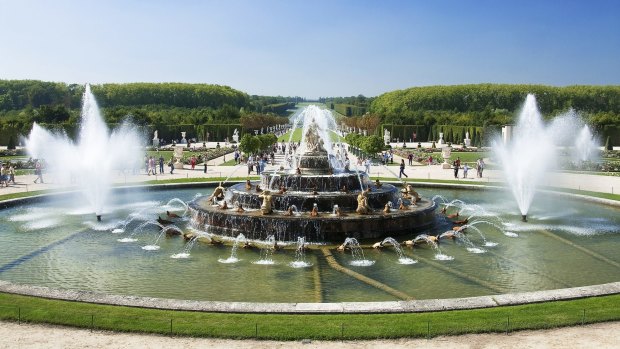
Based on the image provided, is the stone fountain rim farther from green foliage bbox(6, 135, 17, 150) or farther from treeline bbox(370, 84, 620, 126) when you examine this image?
treeline bbox(370, 84, 620, 126)

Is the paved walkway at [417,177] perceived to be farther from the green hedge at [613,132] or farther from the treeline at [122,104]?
the green hedge at [613,132]

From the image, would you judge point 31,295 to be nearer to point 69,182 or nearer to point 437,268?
point 437,268

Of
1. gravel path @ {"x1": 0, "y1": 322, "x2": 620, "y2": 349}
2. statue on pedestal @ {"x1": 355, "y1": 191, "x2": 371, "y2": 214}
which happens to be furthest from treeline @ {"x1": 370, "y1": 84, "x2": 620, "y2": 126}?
gravel path @ {"x1": 0, "y1": 322, "x2": 620, "y2": 349}

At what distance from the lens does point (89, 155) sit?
29.6 m

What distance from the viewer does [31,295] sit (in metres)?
12.4

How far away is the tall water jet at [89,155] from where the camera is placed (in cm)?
2813

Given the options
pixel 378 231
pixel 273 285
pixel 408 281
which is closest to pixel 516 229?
pixel 378 231

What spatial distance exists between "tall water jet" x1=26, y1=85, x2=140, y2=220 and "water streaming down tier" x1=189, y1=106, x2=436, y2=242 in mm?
5575

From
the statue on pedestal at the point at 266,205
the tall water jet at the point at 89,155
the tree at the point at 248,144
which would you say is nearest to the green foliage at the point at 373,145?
the tree at the point at 248,144

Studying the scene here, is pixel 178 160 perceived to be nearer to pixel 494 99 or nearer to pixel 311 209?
pixel 311 209

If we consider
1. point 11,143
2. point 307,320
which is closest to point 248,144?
point 11,143

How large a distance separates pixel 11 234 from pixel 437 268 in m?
14.4

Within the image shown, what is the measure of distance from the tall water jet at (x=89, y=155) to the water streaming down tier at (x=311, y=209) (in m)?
5.58

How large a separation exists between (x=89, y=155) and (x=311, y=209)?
45.7ft
